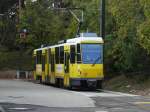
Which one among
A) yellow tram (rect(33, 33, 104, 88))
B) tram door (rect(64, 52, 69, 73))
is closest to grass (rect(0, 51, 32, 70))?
tram door (rect(64, 52, 69, 73))

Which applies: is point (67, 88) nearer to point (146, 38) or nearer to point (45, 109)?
point (146, 38)

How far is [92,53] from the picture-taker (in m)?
39.1

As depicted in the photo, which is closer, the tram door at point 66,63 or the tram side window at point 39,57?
the tram door at point 66,63

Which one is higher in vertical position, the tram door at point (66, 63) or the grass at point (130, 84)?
the tram door at point (66, 63)

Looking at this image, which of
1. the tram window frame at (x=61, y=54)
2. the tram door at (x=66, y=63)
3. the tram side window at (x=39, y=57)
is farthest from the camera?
the tram side window at (x=39, y=57)

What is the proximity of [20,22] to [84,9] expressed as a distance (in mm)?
23693

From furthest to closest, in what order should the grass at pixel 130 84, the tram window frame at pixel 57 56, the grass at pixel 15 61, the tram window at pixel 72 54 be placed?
the grass at pixel 15 61 < the tram window frame at pixel 57 56 < the tram window at pixel 72 54 < the grass at pixel 130 84

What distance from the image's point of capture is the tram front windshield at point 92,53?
38906 millimetres

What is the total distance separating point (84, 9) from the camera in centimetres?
5091

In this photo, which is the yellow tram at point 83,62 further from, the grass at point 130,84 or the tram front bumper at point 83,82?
the grass at point 130,84

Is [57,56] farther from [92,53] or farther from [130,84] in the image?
[130,84]

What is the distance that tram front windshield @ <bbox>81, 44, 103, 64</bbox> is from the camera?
128 ft

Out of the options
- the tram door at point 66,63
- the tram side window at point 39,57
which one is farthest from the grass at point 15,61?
the tram door at point 66,63

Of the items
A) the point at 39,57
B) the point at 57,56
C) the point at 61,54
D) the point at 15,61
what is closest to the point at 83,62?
the point at 61,54
